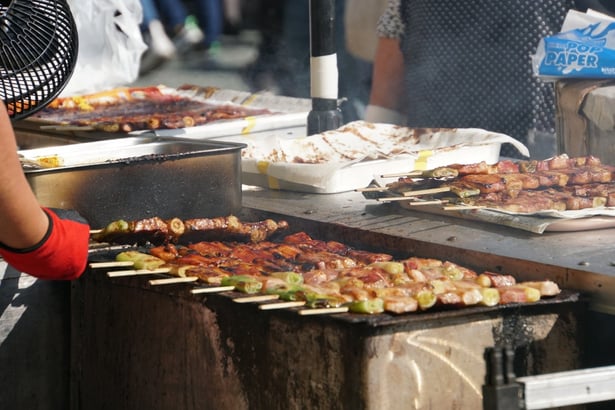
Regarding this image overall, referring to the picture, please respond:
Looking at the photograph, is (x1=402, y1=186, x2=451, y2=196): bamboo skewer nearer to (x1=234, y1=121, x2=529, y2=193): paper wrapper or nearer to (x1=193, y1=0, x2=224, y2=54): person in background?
(x1=234, y1=121, x2=529, y2=193): paper wrapper

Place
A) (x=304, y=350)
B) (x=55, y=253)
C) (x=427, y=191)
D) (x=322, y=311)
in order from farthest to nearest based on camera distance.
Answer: (x=427, y=191)
(x=304, y=350)
(x=322, y=311)
(x=55, y=253)

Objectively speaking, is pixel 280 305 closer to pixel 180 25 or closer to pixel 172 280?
pixel 172 280

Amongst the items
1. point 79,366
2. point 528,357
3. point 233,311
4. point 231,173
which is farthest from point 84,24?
point 528,357

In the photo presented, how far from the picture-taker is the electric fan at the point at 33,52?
325cm

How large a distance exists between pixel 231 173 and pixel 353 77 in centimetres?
495

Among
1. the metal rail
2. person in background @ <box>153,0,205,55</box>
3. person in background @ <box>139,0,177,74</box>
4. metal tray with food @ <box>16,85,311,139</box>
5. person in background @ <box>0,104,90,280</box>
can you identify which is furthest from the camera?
person in background @ <box>153,0,205,55</box>

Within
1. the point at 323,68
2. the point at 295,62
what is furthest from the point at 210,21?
the point at 323,68

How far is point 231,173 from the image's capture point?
4.51m

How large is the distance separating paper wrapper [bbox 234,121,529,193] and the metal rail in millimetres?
2368

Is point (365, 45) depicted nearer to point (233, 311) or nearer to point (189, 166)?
point (189, 166)

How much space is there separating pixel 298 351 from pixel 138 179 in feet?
4.51

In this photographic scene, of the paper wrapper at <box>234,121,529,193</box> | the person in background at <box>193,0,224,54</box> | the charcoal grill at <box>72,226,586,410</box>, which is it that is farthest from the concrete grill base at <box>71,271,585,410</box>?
the person in background at <box>193,0,224,54</box>

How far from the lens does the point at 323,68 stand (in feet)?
18.9

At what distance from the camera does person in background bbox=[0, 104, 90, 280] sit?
2.62 m
